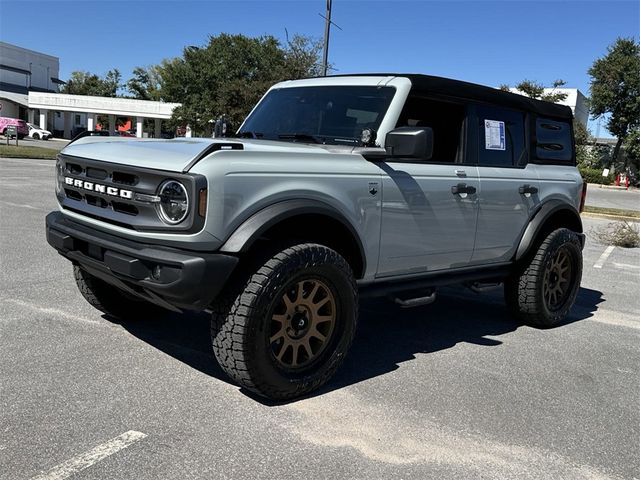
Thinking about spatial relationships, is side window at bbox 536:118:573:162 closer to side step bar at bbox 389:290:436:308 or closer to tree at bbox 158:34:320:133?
side step bar at bbox 389:290:436:308

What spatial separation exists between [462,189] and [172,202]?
7.58ft

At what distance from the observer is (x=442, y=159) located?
4.71 meters

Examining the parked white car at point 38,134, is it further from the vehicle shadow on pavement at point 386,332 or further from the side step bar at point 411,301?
the side step bar at point 411,301

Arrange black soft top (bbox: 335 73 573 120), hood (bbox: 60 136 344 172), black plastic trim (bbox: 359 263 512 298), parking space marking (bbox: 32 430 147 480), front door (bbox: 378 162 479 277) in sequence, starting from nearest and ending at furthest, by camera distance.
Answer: parking space marking (bbox: 32 430 147 480) < hood (bbox: 60 136 344 172) < front door (bbox: 378 162 479 277) < black plastic trim (bbox: 359 263 512 298) < black soft top (bbox: 335 73 573 120)

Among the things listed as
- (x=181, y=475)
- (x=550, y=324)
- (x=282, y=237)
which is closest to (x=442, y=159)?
Answer: (x=282, y=237)

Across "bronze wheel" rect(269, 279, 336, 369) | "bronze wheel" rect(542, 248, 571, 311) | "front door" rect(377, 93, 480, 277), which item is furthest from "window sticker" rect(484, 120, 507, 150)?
"bronze wheel" rect(269, 279, 336, 369)

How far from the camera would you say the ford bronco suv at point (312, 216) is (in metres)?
3.23

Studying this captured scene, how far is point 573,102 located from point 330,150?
5400 centimetres

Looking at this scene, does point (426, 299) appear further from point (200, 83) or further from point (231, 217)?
point (200, 83)

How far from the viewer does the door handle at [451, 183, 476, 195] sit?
4535 mm

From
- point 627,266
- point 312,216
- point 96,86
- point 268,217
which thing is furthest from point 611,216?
point 96,86

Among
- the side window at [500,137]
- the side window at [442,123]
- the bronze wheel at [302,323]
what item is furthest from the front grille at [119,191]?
the side window at [500,137]

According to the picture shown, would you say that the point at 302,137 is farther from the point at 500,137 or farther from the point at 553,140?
the point at 553,140

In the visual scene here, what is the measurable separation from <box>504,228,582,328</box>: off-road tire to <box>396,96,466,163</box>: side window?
135 centimetres
